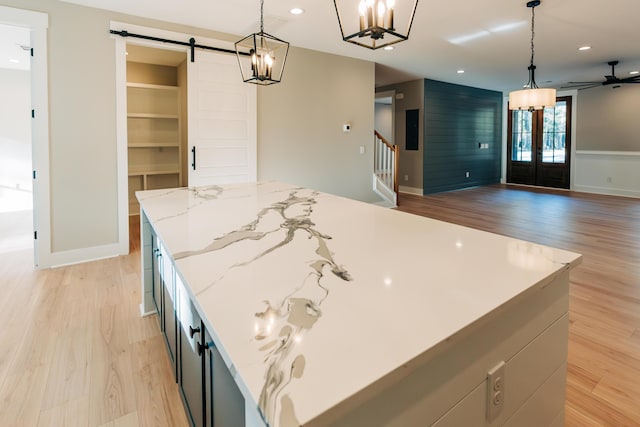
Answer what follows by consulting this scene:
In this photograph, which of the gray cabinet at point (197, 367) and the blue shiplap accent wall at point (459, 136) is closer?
the gray cabinet at point (197, 367)

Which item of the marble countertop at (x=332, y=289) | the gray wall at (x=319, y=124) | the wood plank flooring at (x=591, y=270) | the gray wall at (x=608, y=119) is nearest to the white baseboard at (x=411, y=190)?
the wood plank flooring at (x=591, y=270)

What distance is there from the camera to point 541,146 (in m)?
9.85

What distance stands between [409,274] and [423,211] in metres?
5.86

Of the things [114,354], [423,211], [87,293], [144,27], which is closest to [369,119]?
[423,211]

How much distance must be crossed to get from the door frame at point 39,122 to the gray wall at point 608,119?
420 inches

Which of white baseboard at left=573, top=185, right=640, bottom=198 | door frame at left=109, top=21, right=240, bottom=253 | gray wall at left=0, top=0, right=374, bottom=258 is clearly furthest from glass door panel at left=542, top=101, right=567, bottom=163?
door frame at left=109, top=21, right=240, bottom=253

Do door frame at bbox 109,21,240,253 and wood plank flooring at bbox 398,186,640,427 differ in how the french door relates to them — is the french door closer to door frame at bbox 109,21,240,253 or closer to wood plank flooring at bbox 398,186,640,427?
wood plank flooring at bbox 398,186,640,427

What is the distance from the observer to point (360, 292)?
3.07 feet

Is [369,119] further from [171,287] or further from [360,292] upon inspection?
[360,292]

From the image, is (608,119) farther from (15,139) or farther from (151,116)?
(15,139)

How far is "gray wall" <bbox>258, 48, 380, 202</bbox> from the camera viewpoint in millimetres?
5316

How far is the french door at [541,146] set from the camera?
9.45m

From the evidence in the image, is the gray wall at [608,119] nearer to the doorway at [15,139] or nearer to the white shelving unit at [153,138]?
the white shelving unit at [153,138]

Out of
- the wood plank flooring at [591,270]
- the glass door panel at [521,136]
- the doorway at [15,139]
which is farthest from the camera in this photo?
the glass door panel at [521,136]
